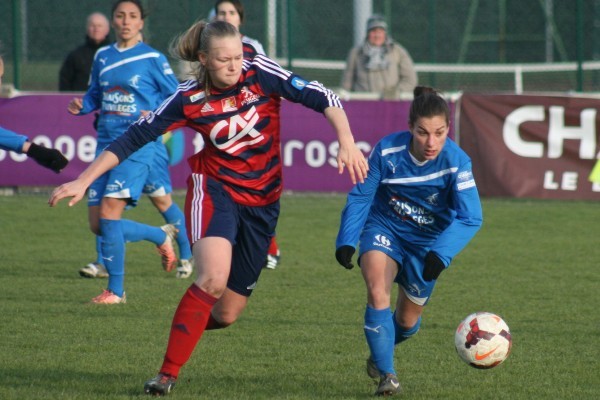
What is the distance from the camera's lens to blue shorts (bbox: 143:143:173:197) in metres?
9.18

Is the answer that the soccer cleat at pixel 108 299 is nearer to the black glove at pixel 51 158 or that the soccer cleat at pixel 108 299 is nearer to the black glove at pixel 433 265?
the black glove at pixel 51 158

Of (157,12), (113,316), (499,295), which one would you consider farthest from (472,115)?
(157,12)

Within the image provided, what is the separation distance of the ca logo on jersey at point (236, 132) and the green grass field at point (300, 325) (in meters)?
1.18

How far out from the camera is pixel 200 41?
5.48 metres

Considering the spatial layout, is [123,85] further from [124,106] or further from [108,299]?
[108,299]

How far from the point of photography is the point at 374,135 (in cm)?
1337

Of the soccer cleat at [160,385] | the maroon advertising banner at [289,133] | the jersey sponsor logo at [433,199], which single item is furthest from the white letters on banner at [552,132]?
the soccer cleat at [160,385]

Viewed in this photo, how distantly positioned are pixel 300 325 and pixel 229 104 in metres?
2.13

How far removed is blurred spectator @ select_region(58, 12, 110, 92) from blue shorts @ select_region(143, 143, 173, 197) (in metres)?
4.83

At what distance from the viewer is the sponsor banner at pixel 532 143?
1295cm

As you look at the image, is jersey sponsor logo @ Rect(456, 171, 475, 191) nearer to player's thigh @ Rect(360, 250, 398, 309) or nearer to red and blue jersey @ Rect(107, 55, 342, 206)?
player's thigh @ Rect(360, 250, 398, 309)

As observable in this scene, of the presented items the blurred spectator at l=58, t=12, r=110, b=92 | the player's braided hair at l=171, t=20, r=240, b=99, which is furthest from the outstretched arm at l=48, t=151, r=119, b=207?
the blurred spectator at l=58, t=12, r=110, b=92

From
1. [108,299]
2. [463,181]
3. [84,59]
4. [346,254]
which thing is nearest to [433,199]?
[463,181]

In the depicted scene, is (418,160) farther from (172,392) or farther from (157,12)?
(157,12)
